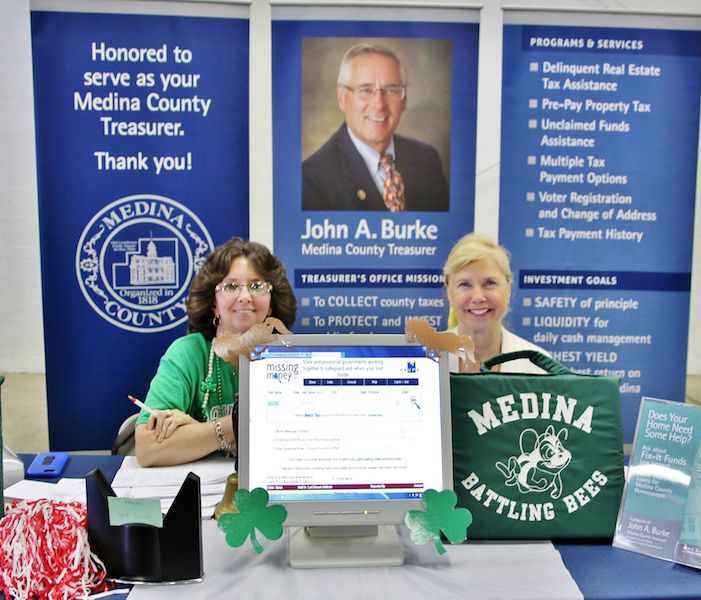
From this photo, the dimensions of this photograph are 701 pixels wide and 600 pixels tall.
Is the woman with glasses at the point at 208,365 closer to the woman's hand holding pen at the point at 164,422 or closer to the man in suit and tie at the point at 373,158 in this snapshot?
the woman's hand holding pen at the point at 164,422

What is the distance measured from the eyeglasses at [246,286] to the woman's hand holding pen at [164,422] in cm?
56

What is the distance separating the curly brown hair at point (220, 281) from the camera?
232 cm

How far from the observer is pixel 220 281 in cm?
233

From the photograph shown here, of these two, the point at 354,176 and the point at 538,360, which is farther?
the point at 354,176

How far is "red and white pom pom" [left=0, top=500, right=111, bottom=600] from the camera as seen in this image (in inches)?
45.0

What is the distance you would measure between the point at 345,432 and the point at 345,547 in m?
0.23

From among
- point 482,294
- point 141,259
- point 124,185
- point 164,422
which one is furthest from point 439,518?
point 124,185

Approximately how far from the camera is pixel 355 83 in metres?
2.87

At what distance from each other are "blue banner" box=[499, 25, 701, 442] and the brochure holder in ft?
6.86

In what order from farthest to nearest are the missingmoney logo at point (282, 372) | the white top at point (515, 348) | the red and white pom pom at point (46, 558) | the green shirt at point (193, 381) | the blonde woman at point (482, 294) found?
Result: 1. the blonde woman at point (482, 294)
2. the white top at point (515, 348)
3. the green shirt at point (193, 381)
4. the missingmoney logo at point (282, 372)
5. the red and white pom pom at point (46, 558)

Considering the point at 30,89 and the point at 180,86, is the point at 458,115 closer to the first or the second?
the point at 180,86

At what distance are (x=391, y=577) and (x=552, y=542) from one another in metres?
0.36

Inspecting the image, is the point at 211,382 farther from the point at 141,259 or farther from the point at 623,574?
the point at 623,574

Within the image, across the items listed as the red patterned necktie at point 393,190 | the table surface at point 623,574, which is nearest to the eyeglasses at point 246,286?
the red patterned necktie at point 393,190
